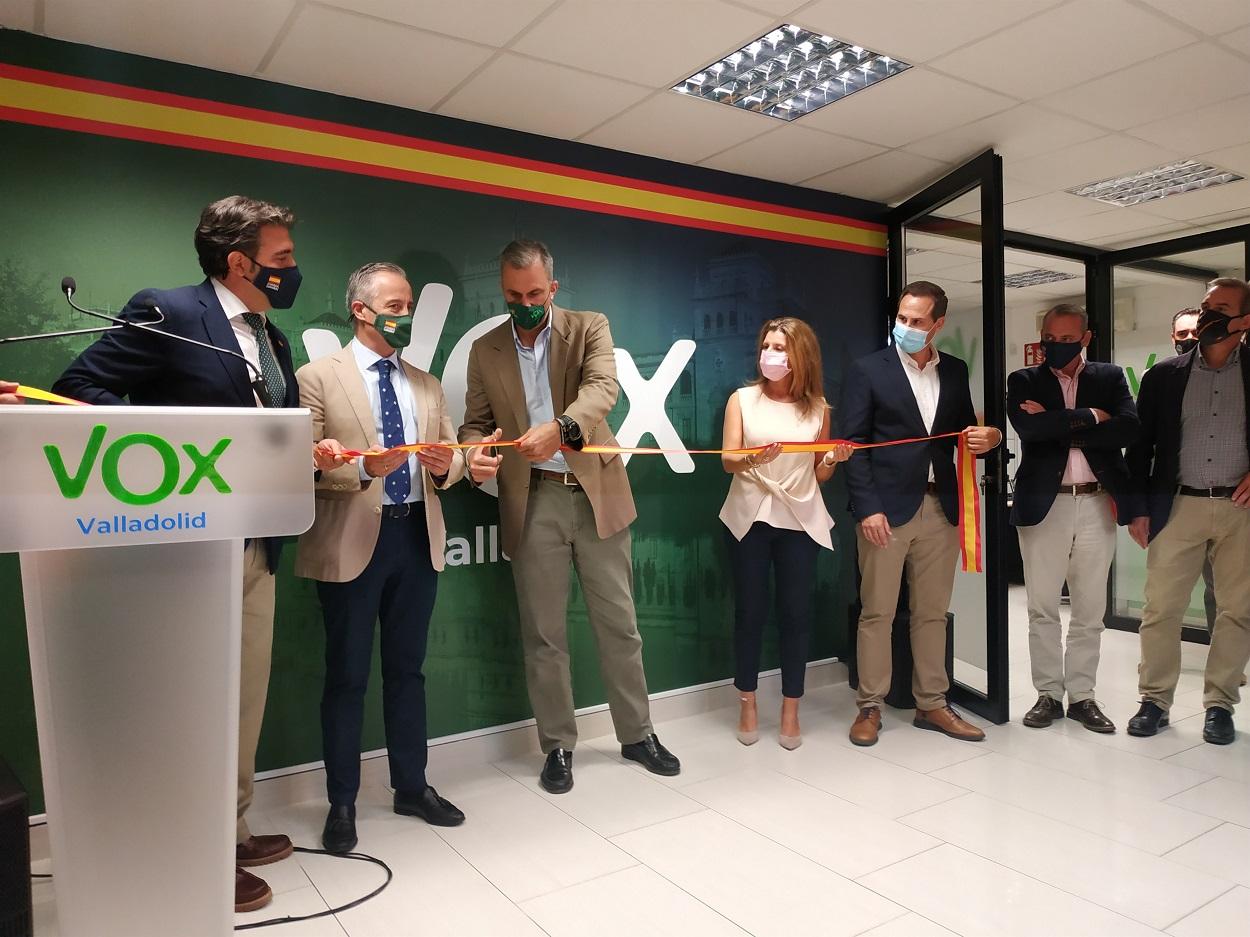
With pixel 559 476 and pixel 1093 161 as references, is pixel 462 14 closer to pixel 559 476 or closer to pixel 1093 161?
pixel 559 476

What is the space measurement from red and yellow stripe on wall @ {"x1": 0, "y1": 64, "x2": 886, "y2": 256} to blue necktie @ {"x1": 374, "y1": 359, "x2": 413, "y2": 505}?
0.97 meters

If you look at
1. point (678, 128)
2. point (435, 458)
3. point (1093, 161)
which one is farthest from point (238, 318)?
point (1093, 161)

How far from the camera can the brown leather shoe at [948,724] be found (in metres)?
3.75

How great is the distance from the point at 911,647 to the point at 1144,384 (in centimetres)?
162

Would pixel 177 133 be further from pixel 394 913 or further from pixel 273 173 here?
pixel 394 913

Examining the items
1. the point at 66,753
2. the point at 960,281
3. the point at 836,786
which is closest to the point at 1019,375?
the point at 960,281

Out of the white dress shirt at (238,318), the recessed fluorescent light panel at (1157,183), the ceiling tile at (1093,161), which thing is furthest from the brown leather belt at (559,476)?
the recessed fluorescent light panel at (1157,183)

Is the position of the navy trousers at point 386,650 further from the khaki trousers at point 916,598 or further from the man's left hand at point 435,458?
the khaki trousers at point 916,598

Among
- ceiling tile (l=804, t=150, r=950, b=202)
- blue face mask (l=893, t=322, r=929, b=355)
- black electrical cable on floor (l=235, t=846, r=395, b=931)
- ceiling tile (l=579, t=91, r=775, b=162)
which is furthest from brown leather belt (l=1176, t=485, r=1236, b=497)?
black electrical cable on floor (l=235, t=846, r=395, b=931)

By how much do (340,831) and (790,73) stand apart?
10.5 ft

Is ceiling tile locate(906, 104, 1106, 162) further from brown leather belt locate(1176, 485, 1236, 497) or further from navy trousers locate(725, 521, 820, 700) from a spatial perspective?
navy trousers locate(725, 521, 820, 700)

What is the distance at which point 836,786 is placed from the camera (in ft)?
10.7

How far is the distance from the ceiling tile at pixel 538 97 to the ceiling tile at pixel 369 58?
0.10 metres

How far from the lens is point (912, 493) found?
3.76 metres
